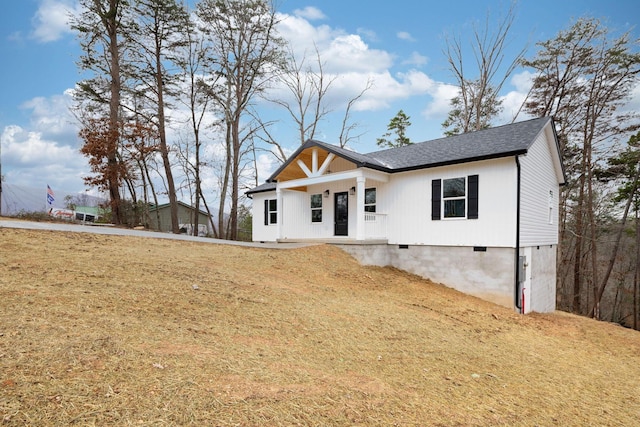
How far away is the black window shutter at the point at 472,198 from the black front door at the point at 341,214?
15.4 feet

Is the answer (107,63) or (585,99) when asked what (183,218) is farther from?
(585,99)

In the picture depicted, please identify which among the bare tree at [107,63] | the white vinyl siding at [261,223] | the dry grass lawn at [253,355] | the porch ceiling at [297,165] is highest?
the bare tree at [107,63]

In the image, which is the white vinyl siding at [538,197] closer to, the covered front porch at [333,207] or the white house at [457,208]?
the white house at [457,208]

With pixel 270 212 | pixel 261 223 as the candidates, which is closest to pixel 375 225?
pixel 270 212

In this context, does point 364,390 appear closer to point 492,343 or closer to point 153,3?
point 492,343

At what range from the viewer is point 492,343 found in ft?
19.9

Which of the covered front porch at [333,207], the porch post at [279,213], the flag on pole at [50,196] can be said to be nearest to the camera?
the covered front porch at [333,207]

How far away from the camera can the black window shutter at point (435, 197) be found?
444 inches

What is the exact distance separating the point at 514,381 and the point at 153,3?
23.3 m

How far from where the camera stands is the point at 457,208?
10930mm

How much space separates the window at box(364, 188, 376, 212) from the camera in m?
13.2

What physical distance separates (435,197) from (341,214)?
3.98m

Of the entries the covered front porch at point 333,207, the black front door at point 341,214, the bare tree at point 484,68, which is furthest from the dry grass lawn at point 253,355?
the bare tree at point 484,68

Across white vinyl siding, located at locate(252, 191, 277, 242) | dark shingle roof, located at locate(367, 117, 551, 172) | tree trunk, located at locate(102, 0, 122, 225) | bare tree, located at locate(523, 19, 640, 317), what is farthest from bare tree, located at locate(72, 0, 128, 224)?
bare tree, located at locate(523, 19, 640, 317)
